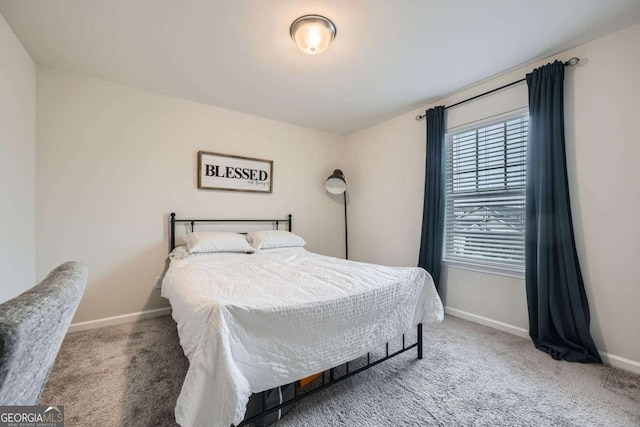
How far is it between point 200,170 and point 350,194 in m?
2.27

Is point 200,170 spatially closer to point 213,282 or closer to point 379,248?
point 213,282

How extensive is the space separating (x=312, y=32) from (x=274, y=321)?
1.87 metres

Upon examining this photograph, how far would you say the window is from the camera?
7.84 feet

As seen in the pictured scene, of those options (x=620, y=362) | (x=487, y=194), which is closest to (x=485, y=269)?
(x=487, y=194)

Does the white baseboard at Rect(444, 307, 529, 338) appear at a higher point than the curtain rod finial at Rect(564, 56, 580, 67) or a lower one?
lower

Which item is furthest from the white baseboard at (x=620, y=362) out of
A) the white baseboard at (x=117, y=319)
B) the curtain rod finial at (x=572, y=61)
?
the white baseboard at (x=117, y=319)

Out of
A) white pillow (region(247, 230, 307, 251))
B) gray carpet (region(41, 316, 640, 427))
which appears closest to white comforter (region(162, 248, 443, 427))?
gray carpet (region(41, 316, 640, 427))

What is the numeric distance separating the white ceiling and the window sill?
189 cm

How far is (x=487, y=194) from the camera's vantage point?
2.60 meters

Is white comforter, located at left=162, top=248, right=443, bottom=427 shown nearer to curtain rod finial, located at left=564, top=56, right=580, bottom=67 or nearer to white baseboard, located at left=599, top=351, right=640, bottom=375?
white baseboard, located at left=599, top=351, right=640, bottom=375

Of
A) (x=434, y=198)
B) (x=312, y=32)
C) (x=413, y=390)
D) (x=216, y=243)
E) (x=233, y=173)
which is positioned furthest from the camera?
(x=233, y=173)

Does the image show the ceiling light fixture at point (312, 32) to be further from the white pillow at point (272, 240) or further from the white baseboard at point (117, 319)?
the white baseboard at point (117, 319)

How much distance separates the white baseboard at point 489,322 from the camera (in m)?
2.33

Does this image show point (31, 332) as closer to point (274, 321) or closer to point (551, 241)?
point (274, 321)
